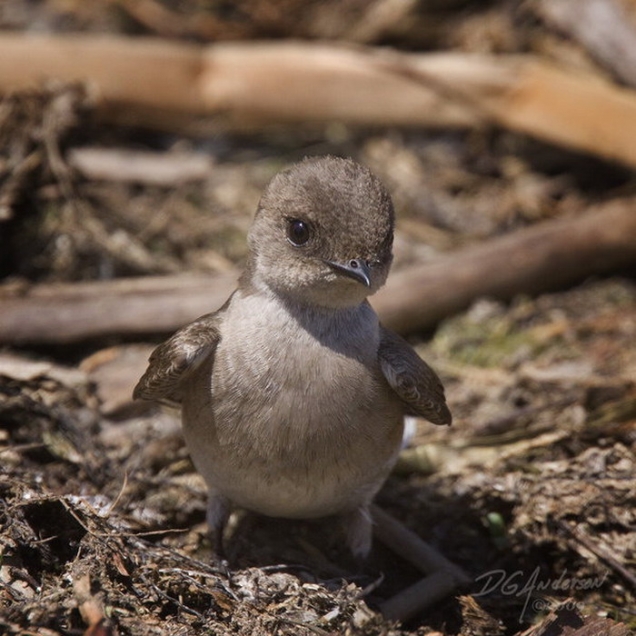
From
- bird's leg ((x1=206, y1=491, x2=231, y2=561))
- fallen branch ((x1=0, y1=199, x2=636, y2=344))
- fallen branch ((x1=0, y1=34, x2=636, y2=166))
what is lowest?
bird's leg ((x1=206, y1=491, x2=231, y2=561))

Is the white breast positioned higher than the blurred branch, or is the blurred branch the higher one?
the blurred branch

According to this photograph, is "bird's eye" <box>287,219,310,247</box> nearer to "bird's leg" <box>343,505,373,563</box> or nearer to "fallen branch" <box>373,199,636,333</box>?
"bird's leg" <box>343,505,373,563</box>

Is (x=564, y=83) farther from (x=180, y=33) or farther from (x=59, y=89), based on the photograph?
(x=59, y=89)

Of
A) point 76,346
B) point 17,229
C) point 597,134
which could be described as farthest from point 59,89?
point 597,134

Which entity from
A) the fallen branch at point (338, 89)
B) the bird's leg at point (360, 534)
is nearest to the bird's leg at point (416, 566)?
the bird's leg at point (360, 534)

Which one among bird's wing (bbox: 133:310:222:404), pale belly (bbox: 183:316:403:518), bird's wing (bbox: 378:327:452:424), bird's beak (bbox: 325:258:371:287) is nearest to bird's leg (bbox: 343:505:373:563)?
pale belly (bbox: 183:316:403:518)

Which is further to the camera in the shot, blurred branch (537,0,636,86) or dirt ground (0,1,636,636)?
blurred branch (537,0,636,86)

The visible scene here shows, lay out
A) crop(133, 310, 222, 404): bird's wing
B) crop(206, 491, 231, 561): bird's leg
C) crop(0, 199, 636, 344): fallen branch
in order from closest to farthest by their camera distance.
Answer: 1. crop(133, 310, 222, 404): bird's wing
2. crop(206, 491, 231, 561): bird's leg
3. crop(0, 199, 636, 344): fallen branch
